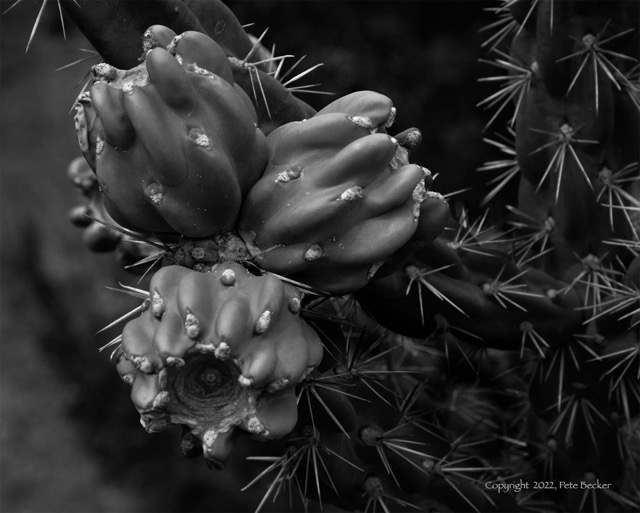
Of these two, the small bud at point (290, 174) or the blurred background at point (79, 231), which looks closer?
the small bud at point (290, 174)

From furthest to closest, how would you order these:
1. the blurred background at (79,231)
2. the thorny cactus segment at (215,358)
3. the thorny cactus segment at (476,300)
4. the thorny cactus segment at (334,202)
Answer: the blurred background at (79,231) < the thorny cactus segment at (476,300) < the thorny cactus segment at (334,202) < the thorny cactus segment at (215,358)

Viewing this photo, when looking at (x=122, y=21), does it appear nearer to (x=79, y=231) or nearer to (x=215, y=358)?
(x=215, y=358)

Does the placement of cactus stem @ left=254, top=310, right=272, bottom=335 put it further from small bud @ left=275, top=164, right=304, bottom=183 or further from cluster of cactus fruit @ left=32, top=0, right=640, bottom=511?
small bud @ left=275, top=164, right=304, bottom=183

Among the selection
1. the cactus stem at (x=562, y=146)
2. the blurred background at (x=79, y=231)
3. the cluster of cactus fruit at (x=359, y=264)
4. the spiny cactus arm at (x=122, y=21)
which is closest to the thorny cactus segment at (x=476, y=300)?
the cluster of cactus fruit at (x=359, y=264)

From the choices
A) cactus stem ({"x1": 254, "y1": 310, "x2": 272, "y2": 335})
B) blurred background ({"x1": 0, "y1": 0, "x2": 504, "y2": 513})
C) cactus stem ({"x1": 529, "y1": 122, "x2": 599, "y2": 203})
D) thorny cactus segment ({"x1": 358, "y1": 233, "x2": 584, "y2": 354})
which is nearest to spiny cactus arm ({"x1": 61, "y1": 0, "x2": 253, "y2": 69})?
cactus stem ({"x1": 254, "y1": 310, "x2": 272, "y2": 335})

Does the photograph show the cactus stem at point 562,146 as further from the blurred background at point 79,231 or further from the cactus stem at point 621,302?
the blurred background at point 79,231

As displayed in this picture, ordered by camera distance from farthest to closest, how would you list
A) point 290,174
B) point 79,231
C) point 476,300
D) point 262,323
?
point 79,231 < point 476,300 < point 290,174 < point 262,323

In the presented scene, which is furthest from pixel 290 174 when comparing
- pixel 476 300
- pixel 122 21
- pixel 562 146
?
pixel 562 146

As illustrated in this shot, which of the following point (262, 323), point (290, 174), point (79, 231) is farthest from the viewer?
point (79, 231)
